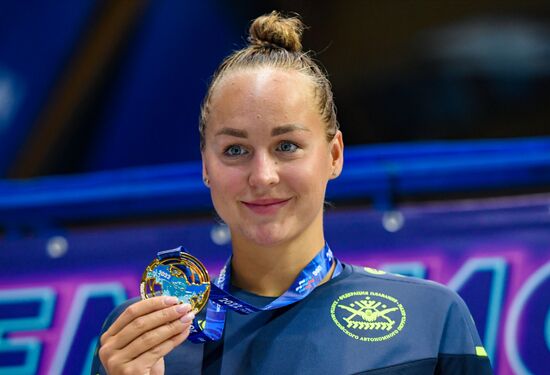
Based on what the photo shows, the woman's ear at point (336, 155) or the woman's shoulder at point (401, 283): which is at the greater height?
the woman's ear at point (336, 155)

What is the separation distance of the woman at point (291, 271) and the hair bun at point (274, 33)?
0.05 ft

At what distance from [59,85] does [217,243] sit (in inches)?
95.2

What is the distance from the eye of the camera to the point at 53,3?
4914mm

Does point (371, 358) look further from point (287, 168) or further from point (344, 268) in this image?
point (287, 168)

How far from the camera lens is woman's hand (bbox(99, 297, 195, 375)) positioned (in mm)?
1724

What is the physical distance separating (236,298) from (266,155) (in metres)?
0.31

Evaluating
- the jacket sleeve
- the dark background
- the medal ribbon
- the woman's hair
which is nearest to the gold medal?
the medal ribbon

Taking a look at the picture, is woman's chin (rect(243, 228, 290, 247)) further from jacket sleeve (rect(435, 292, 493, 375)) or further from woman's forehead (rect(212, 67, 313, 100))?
jacket sleeve (rect(435, 292, 493, 375))

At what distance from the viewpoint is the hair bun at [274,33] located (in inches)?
82.4

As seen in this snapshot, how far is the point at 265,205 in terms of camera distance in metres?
1.91

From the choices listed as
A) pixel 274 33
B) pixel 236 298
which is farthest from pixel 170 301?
pixel 274 33

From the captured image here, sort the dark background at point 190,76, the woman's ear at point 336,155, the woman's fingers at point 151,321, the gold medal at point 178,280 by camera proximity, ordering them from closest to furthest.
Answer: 1. the woman's fingers at point 151,321
2. the gold medal at point 178,280
3. the woman's ear at point 336,155
4. the dark background at point 190,76

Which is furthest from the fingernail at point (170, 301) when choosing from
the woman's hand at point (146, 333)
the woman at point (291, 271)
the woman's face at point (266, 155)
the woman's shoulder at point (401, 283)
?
the woman's shoulder at point (401, 283)

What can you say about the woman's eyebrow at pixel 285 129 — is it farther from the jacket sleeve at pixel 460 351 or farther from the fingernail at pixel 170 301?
the jacket sleeve at pixel 460 351
